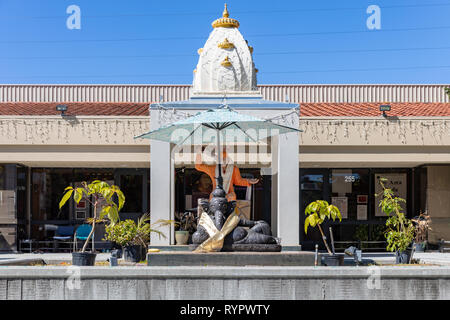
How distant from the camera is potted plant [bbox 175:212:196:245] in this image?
16.8 meters

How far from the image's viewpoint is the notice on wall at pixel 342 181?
22.3 metres

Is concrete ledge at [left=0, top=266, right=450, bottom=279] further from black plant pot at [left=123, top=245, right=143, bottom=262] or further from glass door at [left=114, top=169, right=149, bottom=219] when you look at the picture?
glass door at [left=114, top=169, right=149, bottom=219]

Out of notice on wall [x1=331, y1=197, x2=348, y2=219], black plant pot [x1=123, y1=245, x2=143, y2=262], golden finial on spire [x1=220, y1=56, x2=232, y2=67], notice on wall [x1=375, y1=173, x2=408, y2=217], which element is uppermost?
golden finial on spire [x1=220, y1=56, x2=232, y2=67]

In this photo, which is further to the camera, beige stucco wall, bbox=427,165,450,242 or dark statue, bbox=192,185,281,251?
beige stucco wall, bbox=427,165,450,242

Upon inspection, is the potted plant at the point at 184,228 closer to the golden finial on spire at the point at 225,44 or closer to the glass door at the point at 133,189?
the glass door at the point at 133,189

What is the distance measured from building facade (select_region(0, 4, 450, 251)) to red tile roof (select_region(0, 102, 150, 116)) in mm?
129

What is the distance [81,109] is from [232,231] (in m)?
13.0

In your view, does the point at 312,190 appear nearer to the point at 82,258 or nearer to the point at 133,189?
the point at 133,189

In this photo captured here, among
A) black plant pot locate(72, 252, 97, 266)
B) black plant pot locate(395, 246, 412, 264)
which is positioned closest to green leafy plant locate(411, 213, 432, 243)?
black plant pot locate(395, 246, 412, 264)

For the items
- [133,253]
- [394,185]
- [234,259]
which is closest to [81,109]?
[133,253]

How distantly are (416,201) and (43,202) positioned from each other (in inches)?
501

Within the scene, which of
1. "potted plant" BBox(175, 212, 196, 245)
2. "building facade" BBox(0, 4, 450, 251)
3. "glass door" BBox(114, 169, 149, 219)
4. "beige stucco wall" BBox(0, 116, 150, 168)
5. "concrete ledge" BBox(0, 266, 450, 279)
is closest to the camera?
"concrete ledge" BBox(0, 266, 450, 279)

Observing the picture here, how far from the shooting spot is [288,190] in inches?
685
